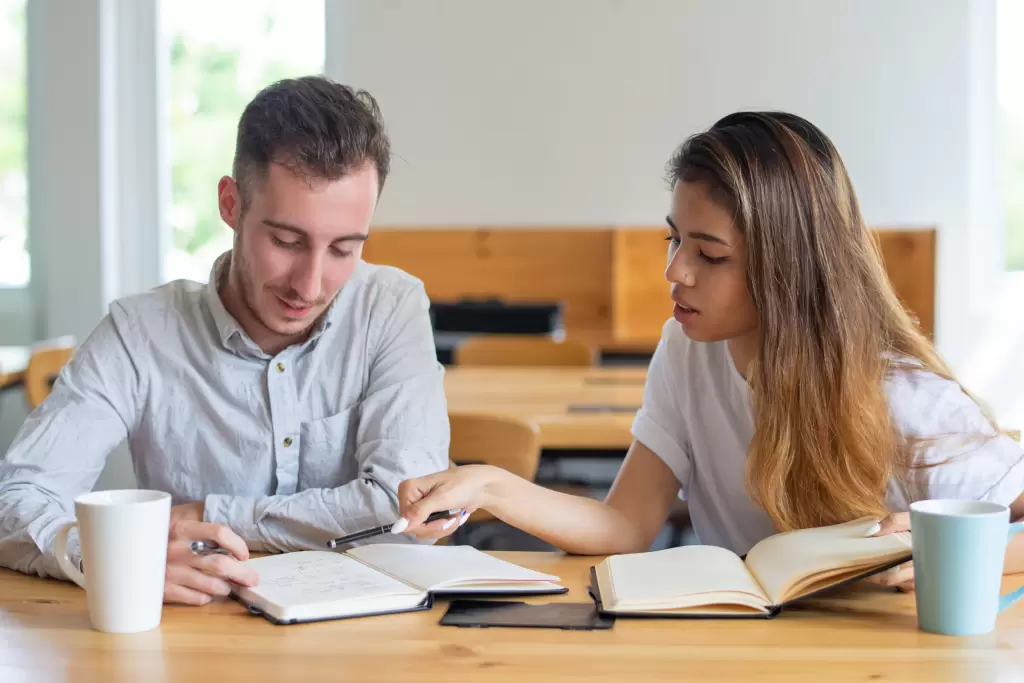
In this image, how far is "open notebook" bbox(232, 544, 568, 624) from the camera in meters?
1.03

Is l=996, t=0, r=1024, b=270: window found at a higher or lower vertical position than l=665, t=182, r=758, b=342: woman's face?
higher

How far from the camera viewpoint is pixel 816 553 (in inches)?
42.5

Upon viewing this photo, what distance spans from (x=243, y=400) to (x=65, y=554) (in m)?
0.44

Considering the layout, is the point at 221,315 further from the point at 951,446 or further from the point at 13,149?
the point at 13,149

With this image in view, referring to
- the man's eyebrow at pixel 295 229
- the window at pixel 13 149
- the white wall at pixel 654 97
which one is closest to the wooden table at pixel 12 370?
the window at pixel 13 149

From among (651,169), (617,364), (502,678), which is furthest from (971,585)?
(651,169)

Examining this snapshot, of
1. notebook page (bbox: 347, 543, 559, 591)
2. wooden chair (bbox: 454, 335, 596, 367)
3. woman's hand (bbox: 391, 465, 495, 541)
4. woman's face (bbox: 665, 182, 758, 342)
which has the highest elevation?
woman's face (bbox: 665, 182, 758, 342)

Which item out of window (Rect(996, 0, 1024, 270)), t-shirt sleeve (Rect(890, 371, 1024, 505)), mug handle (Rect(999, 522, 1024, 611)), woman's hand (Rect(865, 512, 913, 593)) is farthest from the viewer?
window (Rect(996, 0, 1024, 270))

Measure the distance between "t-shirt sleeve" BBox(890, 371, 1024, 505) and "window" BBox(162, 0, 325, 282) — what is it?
4.22m

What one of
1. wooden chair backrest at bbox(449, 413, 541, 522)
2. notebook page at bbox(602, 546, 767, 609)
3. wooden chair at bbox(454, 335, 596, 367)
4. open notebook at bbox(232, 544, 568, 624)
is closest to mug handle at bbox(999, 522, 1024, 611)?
notebook page at bbox(602, 546, 767, 609)

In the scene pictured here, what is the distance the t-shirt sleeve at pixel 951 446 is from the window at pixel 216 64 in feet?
13.9

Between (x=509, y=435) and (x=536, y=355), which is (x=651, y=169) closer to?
(x=536, y=355)

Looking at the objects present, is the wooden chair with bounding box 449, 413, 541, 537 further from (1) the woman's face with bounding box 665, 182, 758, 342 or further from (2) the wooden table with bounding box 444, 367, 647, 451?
(1) the woman's face with bounding box 665, 182, 758, 342

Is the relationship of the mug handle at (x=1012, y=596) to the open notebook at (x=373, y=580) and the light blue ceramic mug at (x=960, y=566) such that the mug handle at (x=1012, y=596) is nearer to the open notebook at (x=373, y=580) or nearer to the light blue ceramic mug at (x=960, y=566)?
the light blue ceramic mug at (x=960, y=566)
